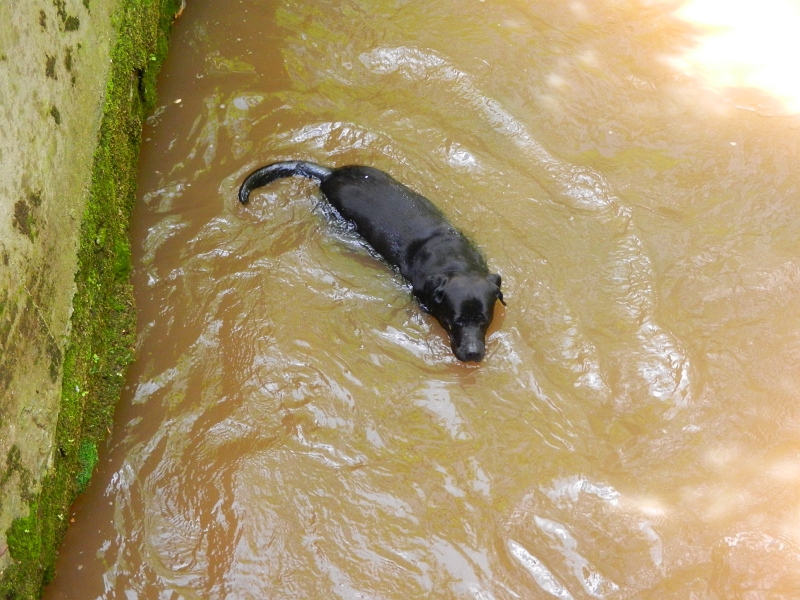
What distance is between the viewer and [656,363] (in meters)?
4.63

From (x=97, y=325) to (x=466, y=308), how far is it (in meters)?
2.37

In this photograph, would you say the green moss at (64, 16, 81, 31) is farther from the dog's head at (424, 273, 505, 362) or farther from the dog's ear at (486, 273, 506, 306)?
the dog's ear at (486, 273, 506, 306)

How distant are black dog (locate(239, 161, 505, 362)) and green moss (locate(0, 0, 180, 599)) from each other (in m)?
1.00

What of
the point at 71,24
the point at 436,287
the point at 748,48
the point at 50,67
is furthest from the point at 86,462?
the point at 748,48

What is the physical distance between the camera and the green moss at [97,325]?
3.67 meters

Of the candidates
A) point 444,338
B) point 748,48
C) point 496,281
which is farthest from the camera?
point 748,48

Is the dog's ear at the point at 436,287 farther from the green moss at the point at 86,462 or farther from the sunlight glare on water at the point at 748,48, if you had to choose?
the sunlight glare on water at the point at 748,48

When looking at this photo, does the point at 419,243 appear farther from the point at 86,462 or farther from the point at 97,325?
the point at 86,462

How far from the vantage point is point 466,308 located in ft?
15.2

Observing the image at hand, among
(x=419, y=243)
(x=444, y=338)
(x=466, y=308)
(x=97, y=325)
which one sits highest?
(x=97, y=325)

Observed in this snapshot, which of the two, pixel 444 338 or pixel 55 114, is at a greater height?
pixel 55 114

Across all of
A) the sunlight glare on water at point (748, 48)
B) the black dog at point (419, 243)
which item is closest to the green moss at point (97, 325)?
the black dog at point (419, 243)

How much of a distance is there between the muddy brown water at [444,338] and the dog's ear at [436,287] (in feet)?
0.83

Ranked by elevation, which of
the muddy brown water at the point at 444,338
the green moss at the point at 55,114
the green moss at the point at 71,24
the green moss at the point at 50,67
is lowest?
the muddy brown water at the point at 444,338
